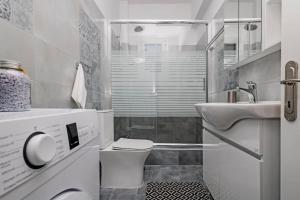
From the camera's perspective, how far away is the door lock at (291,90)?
2.57ft

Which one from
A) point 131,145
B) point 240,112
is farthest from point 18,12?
point 131,145

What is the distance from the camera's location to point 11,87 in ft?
1.88

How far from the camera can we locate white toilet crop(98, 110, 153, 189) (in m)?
1.98

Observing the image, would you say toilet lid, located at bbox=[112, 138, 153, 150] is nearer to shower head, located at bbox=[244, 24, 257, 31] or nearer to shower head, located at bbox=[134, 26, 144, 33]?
shower head, located at bbox=[244, 24, 257, 31]

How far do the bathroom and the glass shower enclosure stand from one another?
0.04ft

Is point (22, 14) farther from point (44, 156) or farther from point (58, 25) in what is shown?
point (44, 156)

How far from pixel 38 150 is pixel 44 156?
2 cm

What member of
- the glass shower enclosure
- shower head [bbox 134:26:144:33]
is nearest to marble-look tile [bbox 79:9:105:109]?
the glass shower enclosure

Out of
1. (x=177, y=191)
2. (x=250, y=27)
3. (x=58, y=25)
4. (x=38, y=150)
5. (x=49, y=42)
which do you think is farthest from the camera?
(x=177, y=191)

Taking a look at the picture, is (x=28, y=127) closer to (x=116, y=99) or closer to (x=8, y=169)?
(x=8, y=169)

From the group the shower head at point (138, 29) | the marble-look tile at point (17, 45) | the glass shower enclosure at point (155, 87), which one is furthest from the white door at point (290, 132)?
the shower head at point (138, 29)

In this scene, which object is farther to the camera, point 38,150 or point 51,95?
point 51,95

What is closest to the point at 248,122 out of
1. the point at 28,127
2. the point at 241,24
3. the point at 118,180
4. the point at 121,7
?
the point at 28,127

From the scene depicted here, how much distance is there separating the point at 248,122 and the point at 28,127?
930mm
